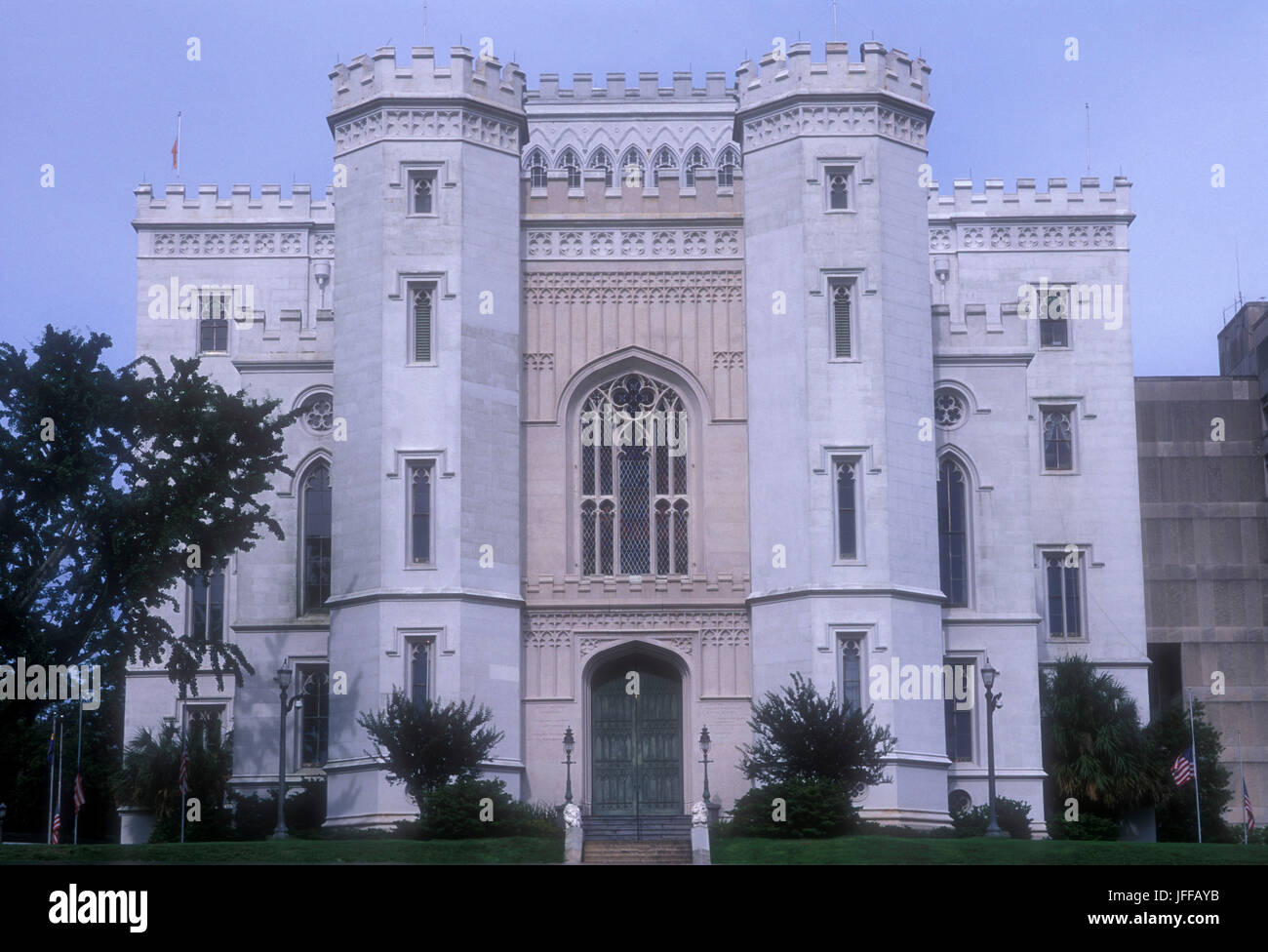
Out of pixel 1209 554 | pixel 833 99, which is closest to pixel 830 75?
pixel 833 99

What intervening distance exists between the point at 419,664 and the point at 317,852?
786cm

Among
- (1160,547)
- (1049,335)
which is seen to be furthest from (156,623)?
(1160,547)

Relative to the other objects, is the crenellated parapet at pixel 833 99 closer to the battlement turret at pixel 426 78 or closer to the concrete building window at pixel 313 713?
the battlement turret at pixel 426 78

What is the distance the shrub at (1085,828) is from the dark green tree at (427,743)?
14.5 metres

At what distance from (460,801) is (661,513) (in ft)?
31.1

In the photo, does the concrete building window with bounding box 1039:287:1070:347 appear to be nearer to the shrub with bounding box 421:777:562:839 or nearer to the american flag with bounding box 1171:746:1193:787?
the american flag with bounding box 1171:746:1193:787

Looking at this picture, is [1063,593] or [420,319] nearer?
[420,319]

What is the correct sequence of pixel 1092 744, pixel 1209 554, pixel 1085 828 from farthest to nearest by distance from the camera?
pixel 1209 554 → pixel 1092 744 → pixel 1085 828

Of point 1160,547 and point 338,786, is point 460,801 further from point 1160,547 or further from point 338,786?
point 1160,547

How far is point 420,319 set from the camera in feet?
141

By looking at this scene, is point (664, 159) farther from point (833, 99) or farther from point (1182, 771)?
point (1182, 771)

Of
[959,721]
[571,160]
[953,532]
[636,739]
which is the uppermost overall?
[571,160]

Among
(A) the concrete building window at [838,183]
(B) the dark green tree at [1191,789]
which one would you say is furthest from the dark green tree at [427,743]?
(B) the dark green tree at [1191,789]
